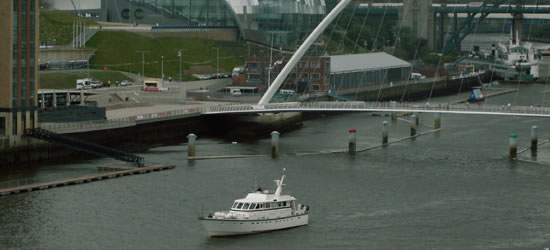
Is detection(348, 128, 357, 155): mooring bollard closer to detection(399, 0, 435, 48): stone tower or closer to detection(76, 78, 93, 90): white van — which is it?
detection(76, 78, 93, 90): white van

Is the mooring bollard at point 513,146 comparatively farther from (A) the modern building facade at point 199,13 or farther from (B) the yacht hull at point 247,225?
(A) the modern building facade at point 199,13

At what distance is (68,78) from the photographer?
87562mm

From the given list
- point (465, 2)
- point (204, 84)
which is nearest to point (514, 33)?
point (465, 2)

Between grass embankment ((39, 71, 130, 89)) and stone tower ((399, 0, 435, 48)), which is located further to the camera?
stone tower ((399, 0, 435, 48))

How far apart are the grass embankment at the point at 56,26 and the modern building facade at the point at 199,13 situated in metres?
5.46

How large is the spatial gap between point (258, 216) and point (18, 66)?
813 inches

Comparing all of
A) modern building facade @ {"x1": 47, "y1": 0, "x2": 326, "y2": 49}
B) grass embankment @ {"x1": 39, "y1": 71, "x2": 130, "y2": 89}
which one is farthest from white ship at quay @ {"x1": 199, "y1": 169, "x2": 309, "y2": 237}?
modern building facade @ {"x1": 47, "y1": 0, "x2": 326, "y2": 49}

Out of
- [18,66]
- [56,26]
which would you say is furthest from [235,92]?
[18,66]

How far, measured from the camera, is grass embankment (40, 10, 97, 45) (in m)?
100

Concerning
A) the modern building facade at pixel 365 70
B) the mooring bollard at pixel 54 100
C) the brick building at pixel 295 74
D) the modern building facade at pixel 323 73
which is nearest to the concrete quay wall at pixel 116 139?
the mooring bollard at pixel 54 100

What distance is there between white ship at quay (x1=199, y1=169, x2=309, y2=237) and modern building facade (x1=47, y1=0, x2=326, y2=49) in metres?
61.0

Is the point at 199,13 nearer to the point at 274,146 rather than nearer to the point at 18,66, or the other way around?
the point at 274,146

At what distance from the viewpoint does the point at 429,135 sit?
74438 millimetres

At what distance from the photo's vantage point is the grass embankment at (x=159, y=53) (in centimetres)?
9844
